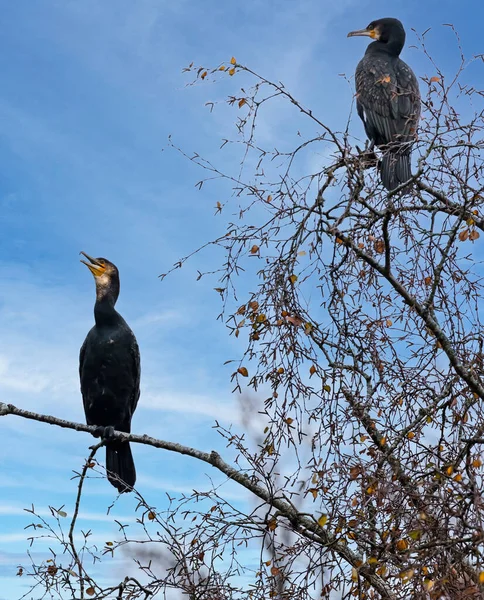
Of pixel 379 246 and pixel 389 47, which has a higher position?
pixel 389 47

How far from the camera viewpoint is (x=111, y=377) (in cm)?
590

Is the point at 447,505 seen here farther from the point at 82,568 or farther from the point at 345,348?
the point at 82,568

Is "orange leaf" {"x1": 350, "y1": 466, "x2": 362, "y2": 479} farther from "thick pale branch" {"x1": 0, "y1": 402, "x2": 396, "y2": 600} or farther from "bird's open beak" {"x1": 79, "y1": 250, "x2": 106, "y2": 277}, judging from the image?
"bird's open beak" {"x1": 79, "y1": 250, "x2": 106, "y2": 277}

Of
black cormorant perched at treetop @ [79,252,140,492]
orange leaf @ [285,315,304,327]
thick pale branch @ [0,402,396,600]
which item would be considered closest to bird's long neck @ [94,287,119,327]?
A: black cormorant perched at treetop @ [79,252,140,492]

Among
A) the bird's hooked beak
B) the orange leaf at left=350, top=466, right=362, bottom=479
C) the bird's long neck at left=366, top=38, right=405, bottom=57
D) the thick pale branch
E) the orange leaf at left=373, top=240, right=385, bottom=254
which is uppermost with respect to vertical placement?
the bird's hooked beak

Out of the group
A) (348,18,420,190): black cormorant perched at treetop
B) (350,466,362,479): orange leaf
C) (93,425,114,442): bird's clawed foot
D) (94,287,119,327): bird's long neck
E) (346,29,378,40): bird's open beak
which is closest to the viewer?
(350,466,362,479): orange leaf

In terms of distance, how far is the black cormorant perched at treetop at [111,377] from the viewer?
19.2 ft

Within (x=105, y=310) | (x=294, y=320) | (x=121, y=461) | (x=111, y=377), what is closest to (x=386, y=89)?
(x=105, y=310)

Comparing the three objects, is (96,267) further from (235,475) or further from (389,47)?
(389,47)

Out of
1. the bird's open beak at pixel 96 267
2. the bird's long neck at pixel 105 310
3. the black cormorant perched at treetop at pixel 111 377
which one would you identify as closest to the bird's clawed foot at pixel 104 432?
the black cormorant perched at treetop at pixel 111 377

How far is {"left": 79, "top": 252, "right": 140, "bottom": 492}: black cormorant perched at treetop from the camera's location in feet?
19.2

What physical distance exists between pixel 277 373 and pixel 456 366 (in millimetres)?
842

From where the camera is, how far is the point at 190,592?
10.9 ft

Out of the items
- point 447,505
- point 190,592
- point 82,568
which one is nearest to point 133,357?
point 82,568
